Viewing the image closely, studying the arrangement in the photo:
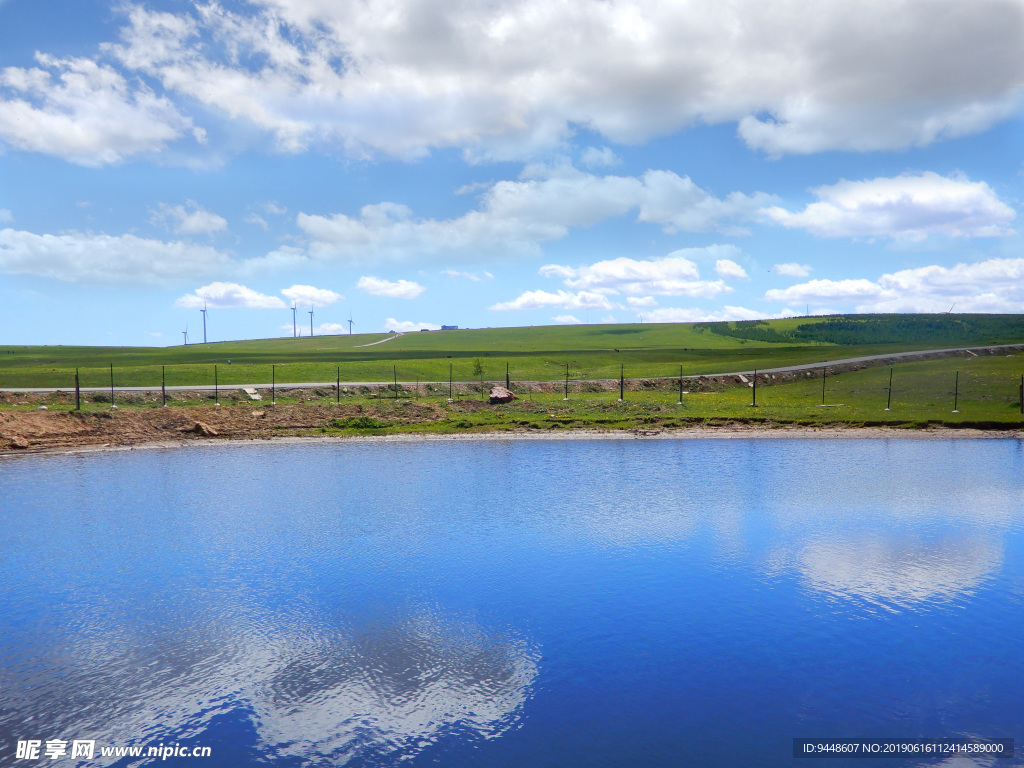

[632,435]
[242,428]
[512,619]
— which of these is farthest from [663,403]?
[512,619]

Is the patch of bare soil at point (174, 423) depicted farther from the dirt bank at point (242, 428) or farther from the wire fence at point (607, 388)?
the wire fence at point (607, 388)

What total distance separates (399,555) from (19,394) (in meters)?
66.2

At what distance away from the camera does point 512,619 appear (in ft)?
81.3

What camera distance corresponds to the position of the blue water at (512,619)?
17.7m

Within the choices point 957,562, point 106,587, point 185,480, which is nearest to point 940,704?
point 957,562

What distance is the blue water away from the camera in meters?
17.7

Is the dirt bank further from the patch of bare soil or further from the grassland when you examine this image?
the grassland

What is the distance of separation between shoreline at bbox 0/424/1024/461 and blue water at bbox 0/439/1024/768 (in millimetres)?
19685

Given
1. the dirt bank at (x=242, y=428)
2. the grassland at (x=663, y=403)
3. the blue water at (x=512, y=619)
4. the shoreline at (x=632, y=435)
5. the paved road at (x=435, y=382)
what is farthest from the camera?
the paved road at (x=435, y=382)

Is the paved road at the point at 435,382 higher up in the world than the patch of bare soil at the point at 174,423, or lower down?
higher up

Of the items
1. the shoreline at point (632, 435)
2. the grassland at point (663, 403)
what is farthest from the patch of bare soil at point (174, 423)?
the shoreline at point (632, 435)

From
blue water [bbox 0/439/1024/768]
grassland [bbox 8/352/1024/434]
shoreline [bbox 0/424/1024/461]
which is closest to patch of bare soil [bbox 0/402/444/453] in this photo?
grassland [bbox 8/352/1024/434]

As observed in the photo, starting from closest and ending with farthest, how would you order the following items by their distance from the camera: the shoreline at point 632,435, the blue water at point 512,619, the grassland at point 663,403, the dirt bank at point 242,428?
the blue water at point 512,619, the dirt bank at point 242,428, the shoreline at point 632,435, the grassland at point 663,403

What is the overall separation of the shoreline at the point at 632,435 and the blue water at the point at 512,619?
19.7 meters
